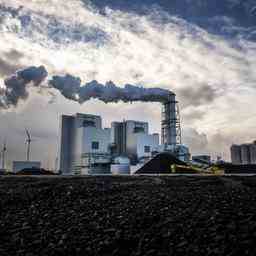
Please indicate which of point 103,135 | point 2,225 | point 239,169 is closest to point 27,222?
point 2,225

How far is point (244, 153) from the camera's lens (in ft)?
266

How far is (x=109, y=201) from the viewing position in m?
9.18

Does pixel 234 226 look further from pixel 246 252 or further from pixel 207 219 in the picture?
pixel 246 252

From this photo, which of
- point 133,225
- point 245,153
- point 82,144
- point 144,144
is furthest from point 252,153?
point 133,225

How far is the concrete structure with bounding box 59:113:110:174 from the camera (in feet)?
201

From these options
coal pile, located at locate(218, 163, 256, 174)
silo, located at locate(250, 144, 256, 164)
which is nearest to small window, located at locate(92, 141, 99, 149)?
coal pile, located at locate(218, 163, 256, 174)

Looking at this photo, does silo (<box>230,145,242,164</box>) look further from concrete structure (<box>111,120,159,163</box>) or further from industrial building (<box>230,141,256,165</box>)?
concrete structure (<box>111,120,159,163</box>)

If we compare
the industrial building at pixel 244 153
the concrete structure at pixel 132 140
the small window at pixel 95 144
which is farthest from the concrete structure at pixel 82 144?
the industrial building at pixel 244 153

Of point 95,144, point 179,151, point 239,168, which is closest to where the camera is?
point 239,168

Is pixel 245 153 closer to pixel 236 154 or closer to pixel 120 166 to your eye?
pixel 236 154

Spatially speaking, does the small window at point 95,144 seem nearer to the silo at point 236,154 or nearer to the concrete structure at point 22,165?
the concrete structure at point 22,165

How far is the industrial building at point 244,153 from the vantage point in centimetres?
7875

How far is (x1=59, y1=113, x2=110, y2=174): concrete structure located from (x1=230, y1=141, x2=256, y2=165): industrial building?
1556 inches

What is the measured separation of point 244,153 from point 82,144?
47764 millimetres
